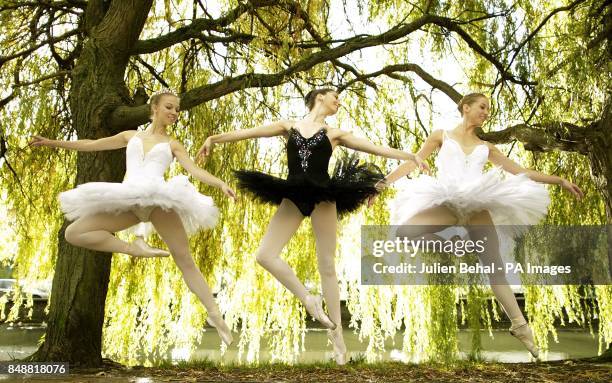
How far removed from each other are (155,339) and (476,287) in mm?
3559

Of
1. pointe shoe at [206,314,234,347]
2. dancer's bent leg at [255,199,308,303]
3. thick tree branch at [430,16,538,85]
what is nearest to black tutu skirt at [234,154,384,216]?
dancer's bent leg at [255,199,308,303]

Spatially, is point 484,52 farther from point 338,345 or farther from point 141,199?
point 141,199

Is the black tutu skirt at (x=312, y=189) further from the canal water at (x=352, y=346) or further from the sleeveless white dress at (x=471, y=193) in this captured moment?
the canal water at (x=352, y=346)

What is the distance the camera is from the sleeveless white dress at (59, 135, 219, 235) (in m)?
3.98

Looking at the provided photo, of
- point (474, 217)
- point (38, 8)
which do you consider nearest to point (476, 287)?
point (474, 217)

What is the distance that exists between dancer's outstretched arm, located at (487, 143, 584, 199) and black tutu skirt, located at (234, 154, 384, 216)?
771 mm

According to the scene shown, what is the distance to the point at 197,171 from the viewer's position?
13.4 feet

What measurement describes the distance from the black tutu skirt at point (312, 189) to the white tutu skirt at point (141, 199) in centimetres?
32

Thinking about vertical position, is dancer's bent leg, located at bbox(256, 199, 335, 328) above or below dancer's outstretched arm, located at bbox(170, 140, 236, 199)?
below

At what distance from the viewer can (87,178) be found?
6520mm

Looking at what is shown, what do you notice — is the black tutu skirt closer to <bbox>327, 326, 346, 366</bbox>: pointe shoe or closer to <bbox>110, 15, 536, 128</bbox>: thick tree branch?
<bbox>327, 326, 346, 366</bbox>: pointe shoe

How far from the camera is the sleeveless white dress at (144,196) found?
3979 millimetres

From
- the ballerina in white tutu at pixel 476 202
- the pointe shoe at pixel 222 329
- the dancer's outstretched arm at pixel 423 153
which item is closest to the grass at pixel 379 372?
the pointe shoe at pixel 222 329

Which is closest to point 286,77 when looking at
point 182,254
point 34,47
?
point 182,254
